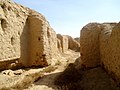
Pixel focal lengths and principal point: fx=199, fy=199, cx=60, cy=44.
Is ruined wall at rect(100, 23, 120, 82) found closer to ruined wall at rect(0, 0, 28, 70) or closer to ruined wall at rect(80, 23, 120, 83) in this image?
ruined wall at rect(80, 23, 120, 83)

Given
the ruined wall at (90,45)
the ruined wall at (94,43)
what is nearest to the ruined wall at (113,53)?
the ruined wall at (94,43)

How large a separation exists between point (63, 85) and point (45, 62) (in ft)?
13.3

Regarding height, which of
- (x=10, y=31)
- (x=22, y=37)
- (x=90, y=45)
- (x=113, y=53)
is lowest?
(x=113, y=53)

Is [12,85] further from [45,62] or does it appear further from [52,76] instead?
[45,62]

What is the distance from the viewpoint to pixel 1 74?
28.8 feet

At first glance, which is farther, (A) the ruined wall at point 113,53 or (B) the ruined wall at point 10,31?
(B) the ruined wall at point 10,31

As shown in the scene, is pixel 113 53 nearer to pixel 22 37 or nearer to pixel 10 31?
pixel 10 31

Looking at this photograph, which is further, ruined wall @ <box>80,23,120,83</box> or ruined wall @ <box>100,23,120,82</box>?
ruined wall @ <box>80,23,120,83</box>

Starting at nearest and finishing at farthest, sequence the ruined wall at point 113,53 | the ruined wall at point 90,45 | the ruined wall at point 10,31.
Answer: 1. the ruined wall at point 113,53
2. the ruined wall at point 10,31
3. the ruined wall at point 90,45

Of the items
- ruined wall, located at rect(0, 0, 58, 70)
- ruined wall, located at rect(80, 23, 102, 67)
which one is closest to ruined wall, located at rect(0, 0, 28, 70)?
ruined wall, located at rect(0, 0, 58, 70)

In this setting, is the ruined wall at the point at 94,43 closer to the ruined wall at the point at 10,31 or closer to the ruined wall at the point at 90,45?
the ruined wall at the point at 90,45

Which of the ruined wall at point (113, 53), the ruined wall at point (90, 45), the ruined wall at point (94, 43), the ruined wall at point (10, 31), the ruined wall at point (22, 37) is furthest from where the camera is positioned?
the ruined wall at point (90, 45)

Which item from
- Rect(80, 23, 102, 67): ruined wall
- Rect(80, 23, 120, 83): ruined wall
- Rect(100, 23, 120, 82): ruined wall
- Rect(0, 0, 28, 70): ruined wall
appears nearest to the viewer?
Rect(100, 23, 120, 82): ruined wall

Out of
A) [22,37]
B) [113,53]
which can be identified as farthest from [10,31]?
[113,53]
